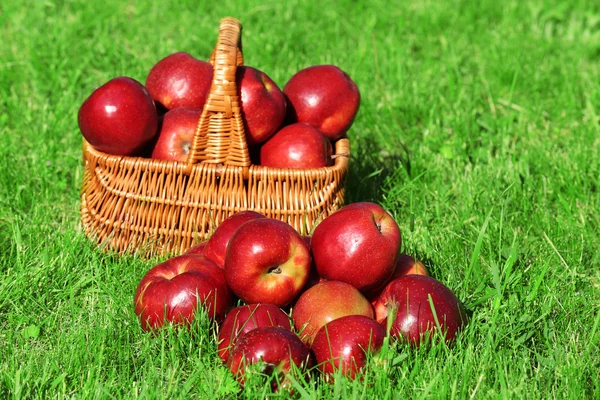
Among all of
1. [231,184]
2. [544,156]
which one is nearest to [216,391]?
[231,184]

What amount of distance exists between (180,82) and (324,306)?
1.29 meters

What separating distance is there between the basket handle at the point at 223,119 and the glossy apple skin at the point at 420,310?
2.77ft

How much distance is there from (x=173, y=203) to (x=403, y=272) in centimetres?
93

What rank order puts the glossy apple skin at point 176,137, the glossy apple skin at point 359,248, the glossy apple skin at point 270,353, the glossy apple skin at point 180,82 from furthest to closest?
1. the glossy apple skin at point 180,82
2. the glossy apple skin at point 176,137
3. the glossy apple skin at point 359,248
4. the glossy apple skin at point 270,353

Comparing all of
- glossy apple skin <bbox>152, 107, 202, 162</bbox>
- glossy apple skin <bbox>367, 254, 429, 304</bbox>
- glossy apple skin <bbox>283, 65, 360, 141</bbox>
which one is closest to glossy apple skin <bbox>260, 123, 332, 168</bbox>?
glossy apple skin <bbox>283, 65, 360, 141</bbox>

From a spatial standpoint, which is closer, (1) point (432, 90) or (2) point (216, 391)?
(2) point (216, 391)

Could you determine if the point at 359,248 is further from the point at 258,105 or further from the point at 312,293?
the point at 258,105

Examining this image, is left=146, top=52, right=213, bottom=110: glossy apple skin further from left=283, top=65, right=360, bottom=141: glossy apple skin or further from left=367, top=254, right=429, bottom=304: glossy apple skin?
left=367, top=254, right=429, bottom=304: glossy apple skin

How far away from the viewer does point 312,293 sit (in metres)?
2.51

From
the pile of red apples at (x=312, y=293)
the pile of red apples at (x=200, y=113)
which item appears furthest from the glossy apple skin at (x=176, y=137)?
the pile of red apples at (x=312, y=293)

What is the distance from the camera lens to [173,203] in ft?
10.1

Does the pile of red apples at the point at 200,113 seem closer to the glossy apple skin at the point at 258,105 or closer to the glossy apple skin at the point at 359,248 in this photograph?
the glossy apple skin at the point at 258,105

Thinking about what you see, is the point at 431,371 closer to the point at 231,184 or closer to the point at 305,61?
the point at 231,184

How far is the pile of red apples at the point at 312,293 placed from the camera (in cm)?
229
